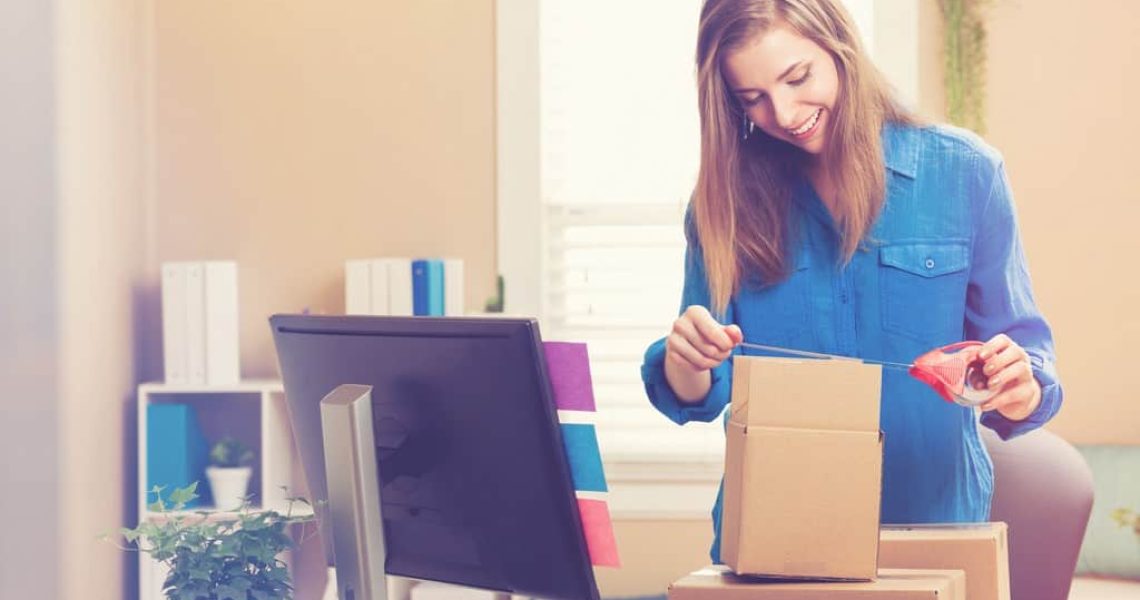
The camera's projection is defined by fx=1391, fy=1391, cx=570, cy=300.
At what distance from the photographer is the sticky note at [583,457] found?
4.69 ft

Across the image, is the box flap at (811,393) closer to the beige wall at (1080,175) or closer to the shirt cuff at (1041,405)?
the shirt cuff at (1041,405)

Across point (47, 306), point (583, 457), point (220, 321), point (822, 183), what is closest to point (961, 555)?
point (583, 457)

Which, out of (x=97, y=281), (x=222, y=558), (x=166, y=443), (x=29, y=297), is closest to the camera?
(x=222, y=558)

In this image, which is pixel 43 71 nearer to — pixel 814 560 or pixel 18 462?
pixel 18 462

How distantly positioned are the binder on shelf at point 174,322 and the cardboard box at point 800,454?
2.61m

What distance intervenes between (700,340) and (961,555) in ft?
1.29

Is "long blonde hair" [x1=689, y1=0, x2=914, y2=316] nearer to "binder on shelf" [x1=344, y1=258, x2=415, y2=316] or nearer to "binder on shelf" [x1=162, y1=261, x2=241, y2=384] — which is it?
"binder on shelf" [x1=344, y1=258, x2=415, y2=316]

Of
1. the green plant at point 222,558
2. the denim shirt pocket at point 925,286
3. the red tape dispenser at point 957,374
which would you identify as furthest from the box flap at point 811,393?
the green plant at point 222,558

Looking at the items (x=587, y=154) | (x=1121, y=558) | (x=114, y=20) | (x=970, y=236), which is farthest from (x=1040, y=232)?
(x=114, y=20)

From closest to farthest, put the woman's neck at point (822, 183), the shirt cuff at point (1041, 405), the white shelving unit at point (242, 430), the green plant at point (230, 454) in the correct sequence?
the shirt cuff at point (1041, 405)
the woman's neck at point (822, 183)
the white shelving unit at point (242, 430)
the green plant at point (230, 454)

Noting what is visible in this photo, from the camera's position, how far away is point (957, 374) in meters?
1.55

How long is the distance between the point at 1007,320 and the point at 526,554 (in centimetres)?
79

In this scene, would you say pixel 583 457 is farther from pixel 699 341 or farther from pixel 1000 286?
pixel 1000 286

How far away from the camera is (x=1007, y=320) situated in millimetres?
1878
